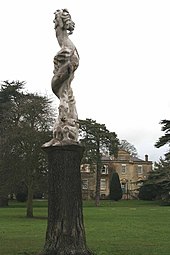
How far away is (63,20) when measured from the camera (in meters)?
11.3

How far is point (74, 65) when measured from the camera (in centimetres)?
1120

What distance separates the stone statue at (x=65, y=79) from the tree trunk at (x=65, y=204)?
35 cm

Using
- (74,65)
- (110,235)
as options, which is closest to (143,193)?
(110,235)

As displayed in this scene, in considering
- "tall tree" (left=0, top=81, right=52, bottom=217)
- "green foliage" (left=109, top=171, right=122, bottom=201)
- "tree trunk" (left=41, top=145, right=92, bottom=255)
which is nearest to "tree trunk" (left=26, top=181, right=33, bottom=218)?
"tall tree" (left=0, top=81, right=52, bottom=217)

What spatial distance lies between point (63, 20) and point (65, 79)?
142cm

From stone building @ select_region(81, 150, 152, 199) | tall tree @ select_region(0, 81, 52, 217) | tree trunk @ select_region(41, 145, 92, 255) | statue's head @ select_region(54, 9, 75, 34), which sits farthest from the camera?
stone building @ select_region(81, 150, 152, 199)

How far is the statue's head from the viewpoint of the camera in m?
11.3

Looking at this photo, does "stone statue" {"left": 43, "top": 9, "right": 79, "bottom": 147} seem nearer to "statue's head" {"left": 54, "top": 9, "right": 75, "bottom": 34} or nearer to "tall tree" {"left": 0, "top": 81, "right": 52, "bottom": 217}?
"statue's head" {"left": 54, "top": 9, "right": 75, "bottom": 34}

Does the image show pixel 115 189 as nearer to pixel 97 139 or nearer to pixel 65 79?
pixel 97 139

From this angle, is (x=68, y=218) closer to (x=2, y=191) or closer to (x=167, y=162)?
(x=2, y=191)

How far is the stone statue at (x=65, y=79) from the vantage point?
35.3 ft

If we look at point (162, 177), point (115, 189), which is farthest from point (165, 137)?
point (115, 189)

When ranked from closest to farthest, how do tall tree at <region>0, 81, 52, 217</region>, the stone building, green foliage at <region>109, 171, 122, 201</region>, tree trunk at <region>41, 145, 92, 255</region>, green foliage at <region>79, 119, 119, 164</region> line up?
tree trunk at <region>41, 145, 92, 255</region>, tall tree at <region>0, 81, 52, 217</region>, green foliage at <region>79, 119, 119, 164</region>, green foliage at <region>109, 171, 122, 201</region>, the stone building

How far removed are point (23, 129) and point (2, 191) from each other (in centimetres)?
475
